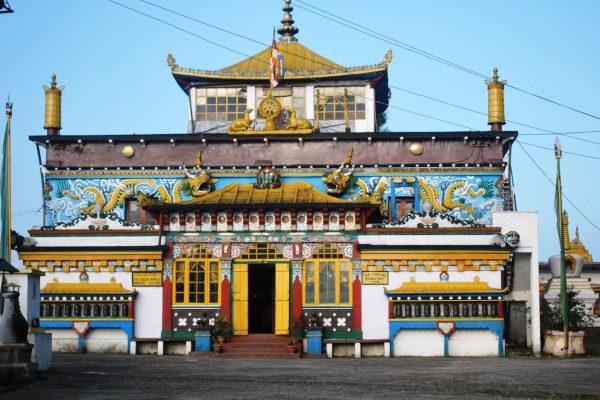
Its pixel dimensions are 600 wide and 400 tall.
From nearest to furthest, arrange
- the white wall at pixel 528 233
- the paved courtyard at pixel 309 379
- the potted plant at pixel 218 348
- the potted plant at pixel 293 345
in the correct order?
the paved courtyard at pixel 309 379 → the potted plant at pixel 293 345 → the potted plant at pixel 218 348 → the white wall at pixel 528 233

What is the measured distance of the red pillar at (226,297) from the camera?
121 feet

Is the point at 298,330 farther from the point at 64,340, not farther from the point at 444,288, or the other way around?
the point at 64,340

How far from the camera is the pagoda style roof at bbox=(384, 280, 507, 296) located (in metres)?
36.1

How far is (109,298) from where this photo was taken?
36.7 metres

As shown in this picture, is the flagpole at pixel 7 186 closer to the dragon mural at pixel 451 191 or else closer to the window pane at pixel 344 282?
the window pane at pixel 344 282

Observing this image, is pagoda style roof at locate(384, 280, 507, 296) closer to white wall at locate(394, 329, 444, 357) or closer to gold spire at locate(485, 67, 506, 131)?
white wall at locate(394, 329, 444, 357)

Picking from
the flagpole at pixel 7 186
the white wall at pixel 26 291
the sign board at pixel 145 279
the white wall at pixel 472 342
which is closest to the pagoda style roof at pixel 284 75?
the sign board at pixel 145 279

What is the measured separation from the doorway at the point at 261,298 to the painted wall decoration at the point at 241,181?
4.49 meters

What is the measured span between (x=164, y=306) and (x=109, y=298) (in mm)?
2017

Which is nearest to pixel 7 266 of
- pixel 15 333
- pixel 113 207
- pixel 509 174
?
pixel 15 333

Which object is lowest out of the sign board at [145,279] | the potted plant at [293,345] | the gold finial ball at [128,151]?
the potted plant at [293,345]

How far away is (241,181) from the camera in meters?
43.7

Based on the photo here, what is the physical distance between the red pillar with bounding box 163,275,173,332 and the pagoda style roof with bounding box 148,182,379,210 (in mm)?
2869

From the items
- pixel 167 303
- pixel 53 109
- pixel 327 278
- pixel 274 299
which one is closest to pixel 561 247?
pixel 327 278
